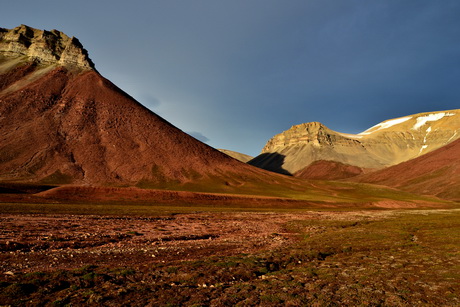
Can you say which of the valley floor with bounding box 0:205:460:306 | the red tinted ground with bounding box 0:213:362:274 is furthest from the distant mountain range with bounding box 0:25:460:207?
the valley floor with bounding box 0:205:460:306

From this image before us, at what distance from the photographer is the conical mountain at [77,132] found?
378 feet

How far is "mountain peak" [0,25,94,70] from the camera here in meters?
161

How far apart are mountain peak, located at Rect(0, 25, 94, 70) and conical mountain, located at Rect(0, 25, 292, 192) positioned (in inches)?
21.0

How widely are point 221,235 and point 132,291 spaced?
20.4 meters

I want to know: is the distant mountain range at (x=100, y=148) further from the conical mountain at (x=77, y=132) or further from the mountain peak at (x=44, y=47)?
the mountain peak at (x=44, y=47)

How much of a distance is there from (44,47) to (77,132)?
77957 mm

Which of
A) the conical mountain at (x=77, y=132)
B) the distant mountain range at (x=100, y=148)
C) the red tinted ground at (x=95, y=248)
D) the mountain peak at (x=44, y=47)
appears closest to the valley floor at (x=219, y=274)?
the red tinted ground at (x=95, y=248)

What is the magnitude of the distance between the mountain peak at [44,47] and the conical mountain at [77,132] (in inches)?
21.0

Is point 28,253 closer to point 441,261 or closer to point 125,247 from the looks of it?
point 125,247

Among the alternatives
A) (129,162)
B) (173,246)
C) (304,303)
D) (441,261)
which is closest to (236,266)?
(304,303)

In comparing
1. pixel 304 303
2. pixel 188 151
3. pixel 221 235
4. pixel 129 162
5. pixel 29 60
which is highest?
pixel 29 60

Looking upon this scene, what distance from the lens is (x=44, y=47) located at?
165 m

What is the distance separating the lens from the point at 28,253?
59.0 ft

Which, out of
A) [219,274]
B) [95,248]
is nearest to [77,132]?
[95,248]
